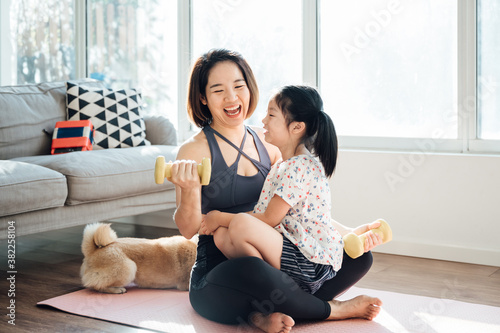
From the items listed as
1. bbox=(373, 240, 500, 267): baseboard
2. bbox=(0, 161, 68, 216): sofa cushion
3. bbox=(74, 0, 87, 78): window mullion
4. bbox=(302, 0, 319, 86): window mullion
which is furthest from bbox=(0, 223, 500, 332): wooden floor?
bbox=(74, 0, 87, 78): window mullion

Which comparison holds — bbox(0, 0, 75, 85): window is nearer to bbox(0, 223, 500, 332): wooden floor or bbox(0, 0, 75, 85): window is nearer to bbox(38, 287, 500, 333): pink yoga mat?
bbox(0, 223, 500, 332): wooden floor

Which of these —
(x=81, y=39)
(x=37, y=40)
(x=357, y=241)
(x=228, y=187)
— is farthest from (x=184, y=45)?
(x=357, y=241)

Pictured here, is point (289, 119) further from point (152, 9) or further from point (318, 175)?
point (152, 9)

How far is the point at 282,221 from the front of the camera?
1.83 meters

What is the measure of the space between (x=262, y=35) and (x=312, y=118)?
188 cm

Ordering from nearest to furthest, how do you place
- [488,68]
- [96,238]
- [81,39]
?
[96,238]
[488,68]
[81,39]

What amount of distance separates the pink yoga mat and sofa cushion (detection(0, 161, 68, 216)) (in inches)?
16.1

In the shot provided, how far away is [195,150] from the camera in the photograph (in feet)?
6.45

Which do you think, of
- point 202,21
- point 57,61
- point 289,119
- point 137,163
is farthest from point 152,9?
point 289,119

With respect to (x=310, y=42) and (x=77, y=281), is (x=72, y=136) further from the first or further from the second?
(x=310, y=42)

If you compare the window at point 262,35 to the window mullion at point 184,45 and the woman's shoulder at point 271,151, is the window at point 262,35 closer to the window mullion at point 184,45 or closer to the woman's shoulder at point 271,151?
the window mullion at point 184,45

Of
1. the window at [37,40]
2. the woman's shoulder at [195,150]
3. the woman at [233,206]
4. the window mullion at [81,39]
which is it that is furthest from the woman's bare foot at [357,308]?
the window at [37,40]

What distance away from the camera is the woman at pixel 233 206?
171 centimetres

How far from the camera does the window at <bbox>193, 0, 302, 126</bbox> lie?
3.46m
